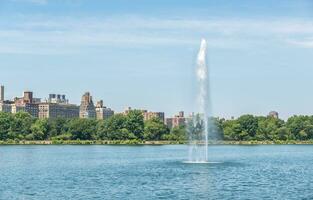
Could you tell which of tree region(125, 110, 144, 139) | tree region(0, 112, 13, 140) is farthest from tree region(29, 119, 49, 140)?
tree region(125, 110, 144, 139)

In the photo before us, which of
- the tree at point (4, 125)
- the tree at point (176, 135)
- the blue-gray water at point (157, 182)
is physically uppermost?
the tree at point (4, 125)

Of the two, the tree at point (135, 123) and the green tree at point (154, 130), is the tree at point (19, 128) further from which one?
the green tree at point (154, 130)

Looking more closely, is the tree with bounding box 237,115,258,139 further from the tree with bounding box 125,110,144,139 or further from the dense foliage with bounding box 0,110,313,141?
the tree with bounding box 125,110,144,139

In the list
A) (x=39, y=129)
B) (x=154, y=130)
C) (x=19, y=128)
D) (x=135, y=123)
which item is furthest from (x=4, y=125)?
(x=154, y=130)

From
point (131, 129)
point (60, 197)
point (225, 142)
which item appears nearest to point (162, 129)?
point (131, 129)

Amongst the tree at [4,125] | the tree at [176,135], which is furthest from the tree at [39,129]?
the tree at [176,135]

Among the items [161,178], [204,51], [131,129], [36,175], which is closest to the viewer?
[161,178]

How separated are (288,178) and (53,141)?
134290 millimetres

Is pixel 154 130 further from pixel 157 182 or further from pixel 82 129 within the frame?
pixel 157 182

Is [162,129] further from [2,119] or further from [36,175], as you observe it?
[36,175]

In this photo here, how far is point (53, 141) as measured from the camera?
190 meters

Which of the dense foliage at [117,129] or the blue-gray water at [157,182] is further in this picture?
the dense foliage at [117,129]

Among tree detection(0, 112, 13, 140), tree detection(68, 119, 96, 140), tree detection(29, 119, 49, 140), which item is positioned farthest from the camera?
tree detection(68, 119, 96, 140)

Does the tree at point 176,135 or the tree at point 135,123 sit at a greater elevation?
the tree at point 135,123
